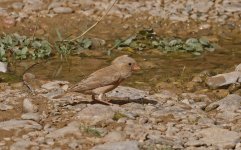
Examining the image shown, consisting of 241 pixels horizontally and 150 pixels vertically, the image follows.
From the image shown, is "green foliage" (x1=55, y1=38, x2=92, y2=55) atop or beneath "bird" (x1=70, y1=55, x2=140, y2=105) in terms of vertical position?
beneath

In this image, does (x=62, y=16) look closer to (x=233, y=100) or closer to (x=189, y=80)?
(x=189, y=80)

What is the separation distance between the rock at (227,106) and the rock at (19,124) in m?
2.65

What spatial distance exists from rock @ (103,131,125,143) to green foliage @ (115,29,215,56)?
588cm

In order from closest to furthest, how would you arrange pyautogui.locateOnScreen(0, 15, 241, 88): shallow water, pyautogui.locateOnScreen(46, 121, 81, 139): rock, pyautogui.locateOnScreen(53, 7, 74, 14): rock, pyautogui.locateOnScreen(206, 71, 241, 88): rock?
pyautogui.locateOnScreen(46, 121, 81, 139): rock
pyautogui.locateOnScreen(206, 71, 241, 88): rock
pyautogui.locateOnScreen(0, 15, 241, 88): shallow water
pyautogui.locateOnScreen(53, 7, 74, 14): rock

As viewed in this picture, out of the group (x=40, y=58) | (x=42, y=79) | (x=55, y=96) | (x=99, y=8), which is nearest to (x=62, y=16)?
(x=99, y=8)

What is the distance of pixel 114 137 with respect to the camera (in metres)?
8.74

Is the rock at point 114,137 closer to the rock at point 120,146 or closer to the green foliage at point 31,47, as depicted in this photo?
the rock at point 120,146

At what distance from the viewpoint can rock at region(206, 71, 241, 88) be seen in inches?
458

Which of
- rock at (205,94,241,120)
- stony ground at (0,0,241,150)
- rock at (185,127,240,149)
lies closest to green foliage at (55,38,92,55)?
stony ground at (0,0,241,150)

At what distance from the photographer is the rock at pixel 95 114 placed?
9.34 metres

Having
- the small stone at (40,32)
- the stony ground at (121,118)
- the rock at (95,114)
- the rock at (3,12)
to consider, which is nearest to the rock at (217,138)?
the stony ground at (121,118)

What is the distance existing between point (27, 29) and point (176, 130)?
8.13m

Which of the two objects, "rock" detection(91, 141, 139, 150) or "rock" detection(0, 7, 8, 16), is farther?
"rock" detection(0, 7, 8, 16)

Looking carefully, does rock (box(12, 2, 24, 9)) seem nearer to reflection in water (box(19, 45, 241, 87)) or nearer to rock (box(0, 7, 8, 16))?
rock (box(0, 7, 8, 16))
